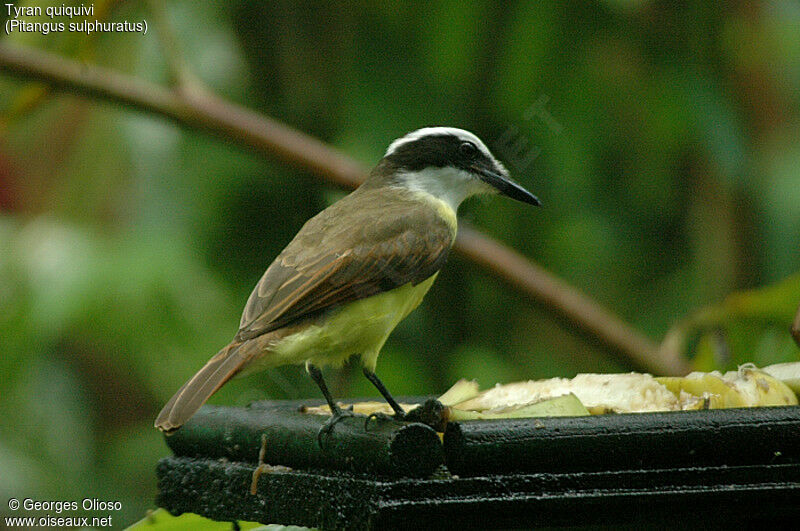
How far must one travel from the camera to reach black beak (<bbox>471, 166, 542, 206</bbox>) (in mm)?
2986

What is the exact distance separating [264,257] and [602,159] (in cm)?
162

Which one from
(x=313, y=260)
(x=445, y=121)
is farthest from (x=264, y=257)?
(x=313, y=260)

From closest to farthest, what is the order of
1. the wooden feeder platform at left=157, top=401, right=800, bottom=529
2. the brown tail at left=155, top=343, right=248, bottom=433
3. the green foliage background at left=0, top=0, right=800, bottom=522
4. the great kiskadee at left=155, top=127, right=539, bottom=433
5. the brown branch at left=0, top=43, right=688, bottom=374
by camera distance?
the wooden feeder platform at left=157, top=401, right=800, bottom=529 < the brown tail at left=155, top=343, right=248, bottom=433 < the great kiskadee at left=155, top=127, right=539, bottom=433 < the brown branch at left=0, top=43, right=688, bottom=374 < the green foliage background at left=0, top=0, right=800, bottom=522

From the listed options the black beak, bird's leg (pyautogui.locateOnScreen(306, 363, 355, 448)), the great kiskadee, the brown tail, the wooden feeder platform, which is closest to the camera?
the wooden feeder platform

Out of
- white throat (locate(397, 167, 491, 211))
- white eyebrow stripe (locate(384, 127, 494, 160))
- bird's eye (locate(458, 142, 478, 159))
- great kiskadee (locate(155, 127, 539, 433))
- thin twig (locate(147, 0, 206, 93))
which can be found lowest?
great kiskadee (locate(155, 127, 539, 433))

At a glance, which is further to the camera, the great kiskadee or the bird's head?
the bird's head

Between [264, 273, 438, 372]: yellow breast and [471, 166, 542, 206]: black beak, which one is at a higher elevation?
[471, 166, 542, 206]: black beak

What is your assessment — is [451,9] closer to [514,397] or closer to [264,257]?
[264,257]

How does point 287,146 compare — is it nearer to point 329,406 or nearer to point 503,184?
point 503,184

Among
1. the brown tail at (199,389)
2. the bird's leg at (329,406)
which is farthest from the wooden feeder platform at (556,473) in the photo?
the brown tail at (199,389)

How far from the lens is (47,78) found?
126 inches

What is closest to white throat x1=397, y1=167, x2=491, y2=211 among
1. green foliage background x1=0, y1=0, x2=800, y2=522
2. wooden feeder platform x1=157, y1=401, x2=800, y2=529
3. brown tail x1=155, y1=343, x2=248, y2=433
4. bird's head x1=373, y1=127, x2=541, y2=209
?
bird's head x1=373, y1=127, x2=541, y2=209

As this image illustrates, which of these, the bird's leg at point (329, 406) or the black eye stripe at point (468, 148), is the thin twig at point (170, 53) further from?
the bird's leg at point (329, 406)

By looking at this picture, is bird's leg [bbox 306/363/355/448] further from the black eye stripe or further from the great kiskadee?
the black eye stripe
